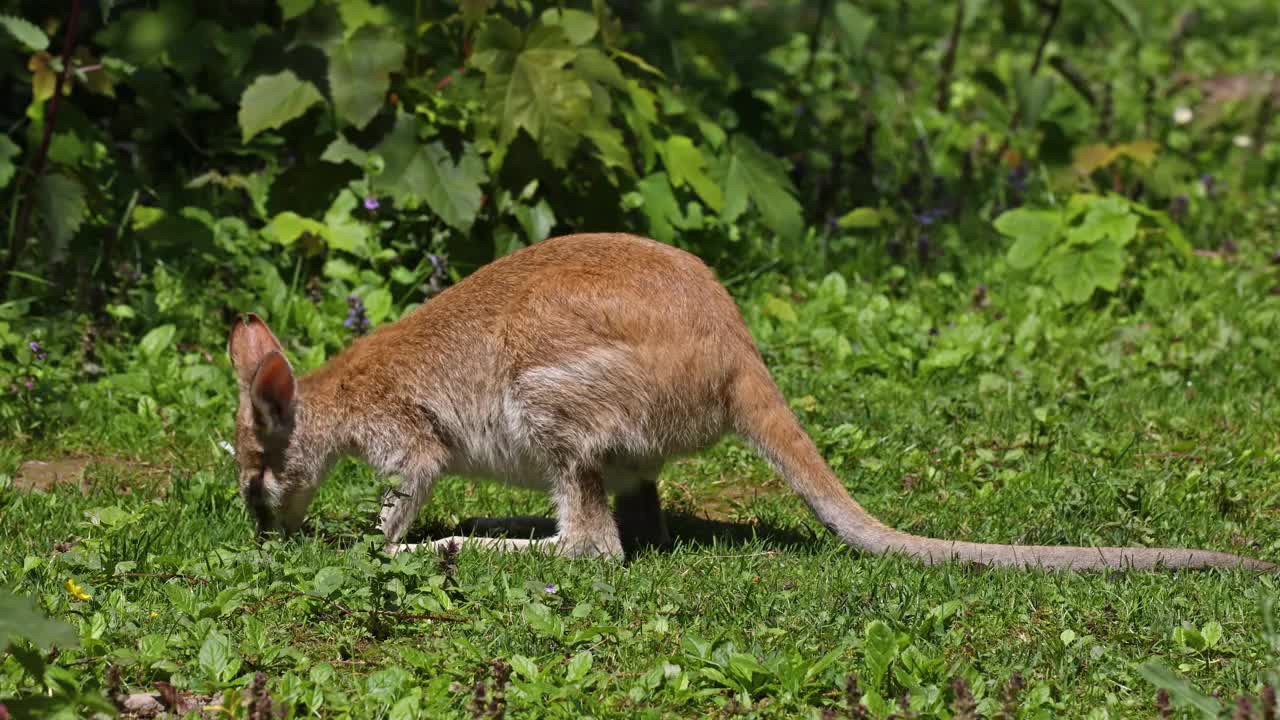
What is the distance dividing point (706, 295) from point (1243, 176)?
18.4 ft

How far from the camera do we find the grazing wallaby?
5277 millimetres

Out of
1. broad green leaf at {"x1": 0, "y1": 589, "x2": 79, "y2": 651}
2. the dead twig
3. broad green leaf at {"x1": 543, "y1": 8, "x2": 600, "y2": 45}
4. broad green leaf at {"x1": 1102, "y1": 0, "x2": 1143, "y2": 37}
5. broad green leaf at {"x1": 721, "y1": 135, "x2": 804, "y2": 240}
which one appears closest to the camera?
broad green leaf at {"x1": 0, "y1": 589, "x2": 79, "y2": 651}

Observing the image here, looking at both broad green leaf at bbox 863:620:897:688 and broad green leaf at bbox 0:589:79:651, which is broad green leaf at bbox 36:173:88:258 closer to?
broad green leaf at bbox 0:589:79:651

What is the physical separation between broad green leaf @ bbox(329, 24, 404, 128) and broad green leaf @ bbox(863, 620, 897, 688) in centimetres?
357

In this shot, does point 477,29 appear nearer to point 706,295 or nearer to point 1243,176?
point 706,295

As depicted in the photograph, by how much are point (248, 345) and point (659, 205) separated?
259cm

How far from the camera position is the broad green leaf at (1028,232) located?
26.3ft

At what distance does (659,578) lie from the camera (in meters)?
5.01

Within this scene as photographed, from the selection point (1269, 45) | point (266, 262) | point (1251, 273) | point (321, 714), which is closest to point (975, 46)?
point (1269, 45)

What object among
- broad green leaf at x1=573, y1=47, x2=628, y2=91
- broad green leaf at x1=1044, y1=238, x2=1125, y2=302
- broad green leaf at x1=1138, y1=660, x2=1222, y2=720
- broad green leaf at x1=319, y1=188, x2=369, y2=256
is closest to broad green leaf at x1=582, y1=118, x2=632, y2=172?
broad green leaf at x1=573, y1=47, x2=628, y2=91

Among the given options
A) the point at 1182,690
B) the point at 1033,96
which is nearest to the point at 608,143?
the point at 1033,96

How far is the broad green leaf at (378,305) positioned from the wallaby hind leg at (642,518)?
80.9 inches

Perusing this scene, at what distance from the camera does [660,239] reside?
7758 millimetres

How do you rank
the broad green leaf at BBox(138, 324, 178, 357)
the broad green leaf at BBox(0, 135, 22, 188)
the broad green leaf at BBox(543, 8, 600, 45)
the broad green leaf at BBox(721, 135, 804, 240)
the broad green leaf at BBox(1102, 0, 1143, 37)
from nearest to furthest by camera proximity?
the broad green leaf at BBox(0, 135, 22, 188), the broad green leaf at BBox(138, 324, 178, 357), the broad green leaf at BBox(543, 8, 600, 45), the broad green leaf at BBox(721, 135, 804, 240), the broad green leaf at BBox(1102, 0, 1143, 37)
